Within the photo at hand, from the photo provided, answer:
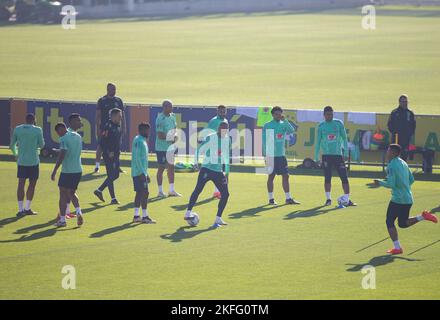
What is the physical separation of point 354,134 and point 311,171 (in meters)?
1.90

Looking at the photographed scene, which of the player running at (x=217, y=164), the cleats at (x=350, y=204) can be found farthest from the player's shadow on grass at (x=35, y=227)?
the cleats at (x=350, y=204)

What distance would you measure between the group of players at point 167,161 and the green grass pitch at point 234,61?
16.2 m

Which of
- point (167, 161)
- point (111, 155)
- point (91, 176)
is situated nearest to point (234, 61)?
point (91, 176)

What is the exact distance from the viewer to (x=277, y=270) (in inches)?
669

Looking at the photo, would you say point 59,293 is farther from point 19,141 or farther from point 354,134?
point 354,134

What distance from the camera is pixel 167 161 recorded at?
2388 centimetres

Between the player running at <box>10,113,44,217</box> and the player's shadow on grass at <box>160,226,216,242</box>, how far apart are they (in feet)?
Answer: 11.4

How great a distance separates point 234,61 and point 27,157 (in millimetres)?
36860

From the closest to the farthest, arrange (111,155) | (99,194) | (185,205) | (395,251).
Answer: (395,251) < (185,205) < (99,194) < (111,155)

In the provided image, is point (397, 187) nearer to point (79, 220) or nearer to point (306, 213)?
point (306, 213)

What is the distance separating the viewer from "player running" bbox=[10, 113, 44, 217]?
21.4 meters

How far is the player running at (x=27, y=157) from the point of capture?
21.4 metres

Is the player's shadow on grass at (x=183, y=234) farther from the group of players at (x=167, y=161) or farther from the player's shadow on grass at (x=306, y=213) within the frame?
the player's shadow on grass at (x=306, y=213)
